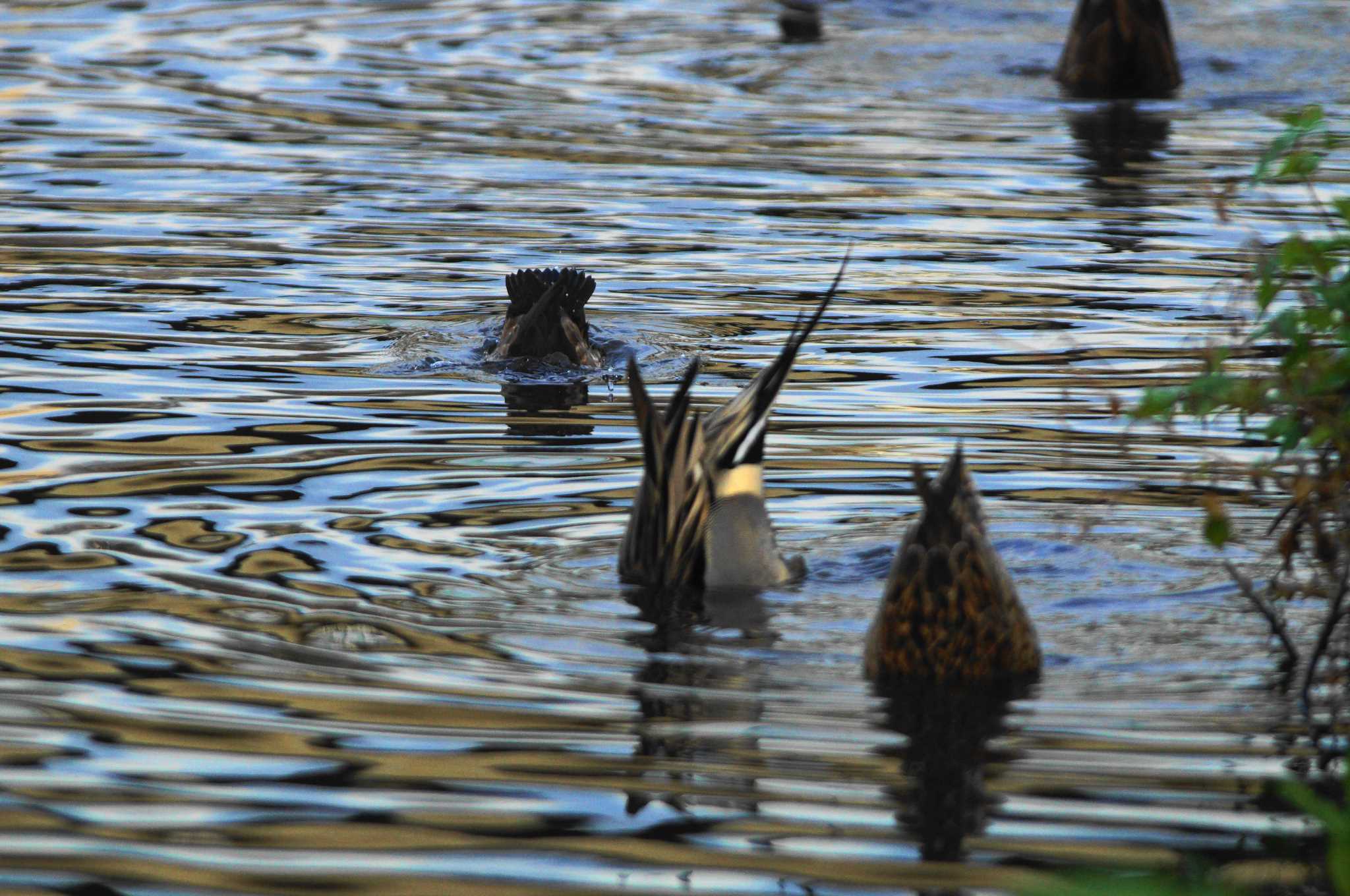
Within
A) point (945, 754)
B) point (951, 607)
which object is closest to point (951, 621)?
point (951, 607)

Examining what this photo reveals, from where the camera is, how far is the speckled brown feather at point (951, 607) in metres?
5.87

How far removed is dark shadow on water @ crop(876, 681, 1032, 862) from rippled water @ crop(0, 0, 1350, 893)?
0.05 feet

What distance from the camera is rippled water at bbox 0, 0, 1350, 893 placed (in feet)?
15.9

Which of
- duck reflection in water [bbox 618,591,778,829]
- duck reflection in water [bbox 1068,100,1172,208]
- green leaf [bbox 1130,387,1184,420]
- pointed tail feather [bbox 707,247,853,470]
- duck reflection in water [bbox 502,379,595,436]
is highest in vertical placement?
green leaf [bbox 1130,387,1184,420]

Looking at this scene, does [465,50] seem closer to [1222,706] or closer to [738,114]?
[738,114]

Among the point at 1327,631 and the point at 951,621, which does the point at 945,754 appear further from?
the point at 1327,631

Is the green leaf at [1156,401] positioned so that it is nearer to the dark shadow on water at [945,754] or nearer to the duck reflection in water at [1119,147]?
the dark shadow on water at [945,754]

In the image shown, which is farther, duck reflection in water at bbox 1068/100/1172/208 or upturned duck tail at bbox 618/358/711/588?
duck reflection in water at bbox 1068/100/1172/208

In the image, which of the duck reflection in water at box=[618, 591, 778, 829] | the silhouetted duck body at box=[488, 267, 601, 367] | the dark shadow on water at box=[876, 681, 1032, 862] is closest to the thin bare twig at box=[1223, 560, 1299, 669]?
the dark shadow on water at box=[876, 681, 1032, 862]

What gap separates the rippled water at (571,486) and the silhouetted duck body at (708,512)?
0.14 meters

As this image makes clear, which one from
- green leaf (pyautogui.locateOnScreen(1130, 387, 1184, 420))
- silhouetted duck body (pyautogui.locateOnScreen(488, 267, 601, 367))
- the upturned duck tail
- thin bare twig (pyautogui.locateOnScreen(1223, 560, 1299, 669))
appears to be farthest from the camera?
silhouetted duck body (pyautogui.locateOnScreen(488, 267, 601, 367))

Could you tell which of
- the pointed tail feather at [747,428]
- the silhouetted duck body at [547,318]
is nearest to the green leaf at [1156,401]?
the pointed tail feather at [747,428]

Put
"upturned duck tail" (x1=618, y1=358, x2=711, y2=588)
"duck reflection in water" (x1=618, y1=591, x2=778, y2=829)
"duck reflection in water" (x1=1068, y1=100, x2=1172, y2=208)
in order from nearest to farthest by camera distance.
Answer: "duck reflection in water" (x1=618, y1=591, x2=778, y2=829), "upturned duck tail" (x1=618, y1=358, x2=711, y2=588), "duck reflection in water" (x1=1068, y1=100, x2=1172, y2=208)

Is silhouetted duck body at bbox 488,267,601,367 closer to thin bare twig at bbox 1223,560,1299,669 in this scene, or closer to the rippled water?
the rippled water
